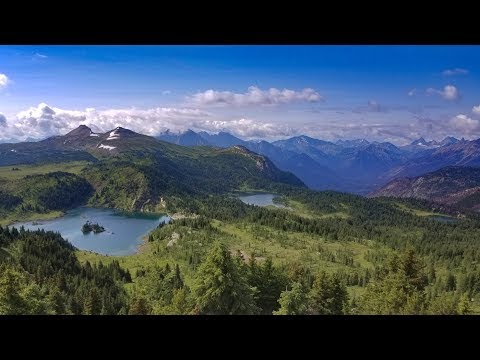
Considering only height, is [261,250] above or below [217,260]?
below

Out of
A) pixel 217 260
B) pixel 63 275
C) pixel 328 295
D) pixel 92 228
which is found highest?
pixel 217 260

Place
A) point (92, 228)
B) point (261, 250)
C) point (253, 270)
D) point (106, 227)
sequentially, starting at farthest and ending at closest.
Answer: point (106, 227), point (92, 228), point (261, 250), point (253, 270)

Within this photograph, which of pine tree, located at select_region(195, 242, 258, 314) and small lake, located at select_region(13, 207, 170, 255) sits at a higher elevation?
pine tree, located at select_region(195, 242, 258, 314)

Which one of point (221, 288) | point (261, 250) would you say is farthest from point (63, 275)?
point (221, 288)

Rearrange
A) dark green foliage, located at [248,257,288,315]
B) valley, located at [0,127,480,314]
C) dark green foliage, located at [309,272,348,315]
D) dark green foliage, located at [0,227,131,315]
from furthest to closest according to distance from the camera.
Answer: dark green foliage, located at [0,227,131,315]
dark green foliage, located at [309,272,348,315]
dark green foliage, located at [248,257,288,315]
valley, located at [0,127,480,314]

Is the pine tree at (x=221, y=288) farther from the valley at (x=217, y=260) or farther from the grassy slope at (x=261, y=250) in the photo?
the grassy slope at (x=261, y=250)

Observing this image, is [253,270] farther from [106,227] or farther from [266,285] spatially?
[106,227]

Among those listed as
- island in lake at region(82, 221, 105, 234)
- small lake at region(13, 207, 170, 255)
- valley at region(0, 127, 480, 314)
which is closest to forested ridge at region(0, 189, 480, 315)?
valley at region(0, 127, 480, 314)

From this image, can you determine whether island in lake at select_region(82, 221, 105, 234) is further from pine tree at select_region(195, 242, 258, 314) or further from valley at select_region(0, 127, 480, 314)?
pine tree at select_region(195, 242, 258, 314)

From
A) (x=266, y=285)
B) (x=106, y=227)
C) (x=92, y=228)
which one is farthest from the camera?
(x=106, y=227)
